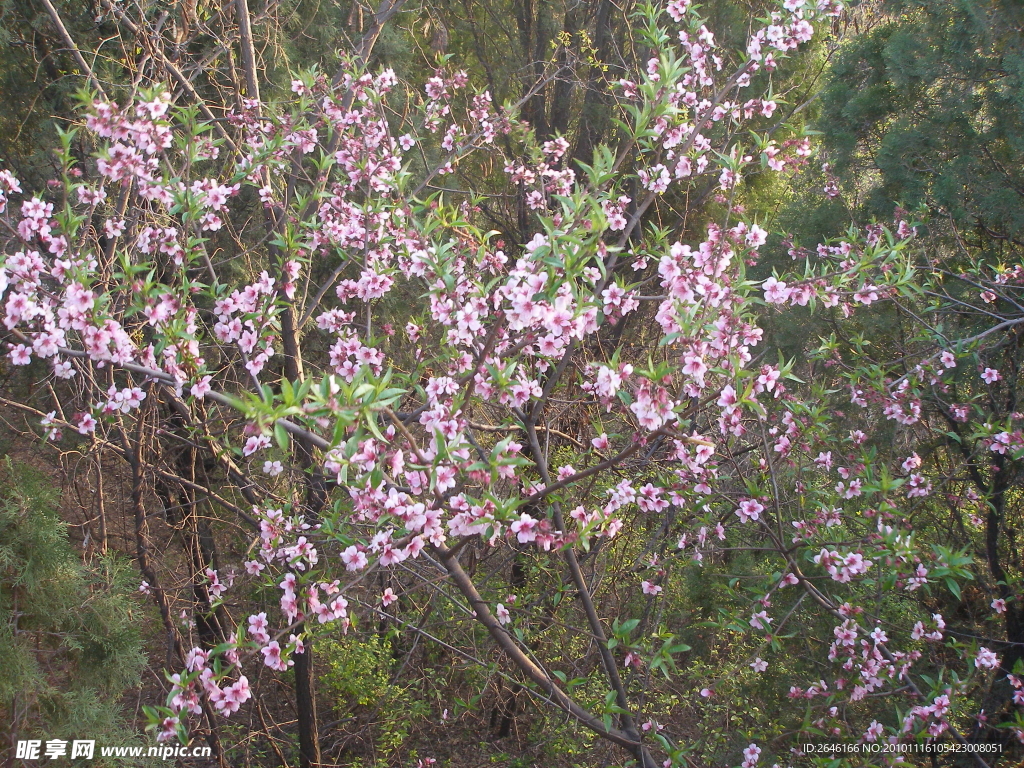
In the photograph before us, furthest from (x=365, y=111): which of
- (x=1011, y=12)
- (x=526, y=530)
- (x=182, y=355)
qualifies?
(x=1011, y=12)

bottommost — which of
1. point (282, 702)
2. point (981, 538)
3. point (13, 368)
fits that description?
point (282, 702)

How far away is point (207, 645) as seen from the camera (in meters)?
4.08

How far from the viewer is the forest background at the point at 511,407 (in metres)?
2.00

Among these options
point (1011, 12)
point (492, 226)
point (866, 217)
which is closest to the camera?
point (1011, 12)

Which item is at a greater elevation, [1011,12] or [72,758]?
[1011,12]

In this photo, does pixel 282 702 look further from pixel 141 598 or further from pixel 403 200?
pixel 403 200

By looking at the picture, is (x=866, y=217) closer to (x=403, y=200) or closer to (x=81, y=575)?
(x=403, y=200)

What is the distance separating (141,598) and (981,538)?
187 inches

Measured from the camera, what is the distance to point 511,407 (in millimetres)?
2490

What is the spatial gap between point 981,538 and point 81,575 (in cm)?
456

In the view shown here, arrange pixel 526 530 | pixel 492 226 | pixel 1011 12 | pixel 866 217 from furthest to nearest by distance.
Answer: pixel 492 226 < pixel 866 217 < pixel 1011 12 < pixel 526 530

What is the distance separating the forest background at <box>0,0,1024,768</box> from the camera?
2.00 meters

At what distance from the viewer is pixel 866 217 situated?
14.2 feet

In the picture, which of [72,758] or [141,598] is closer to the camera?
[72,758]
